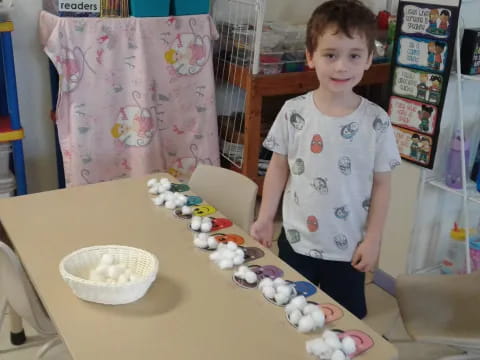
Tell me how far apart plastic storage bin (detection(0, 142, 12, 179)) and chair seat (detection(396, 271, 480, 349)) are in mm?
1845

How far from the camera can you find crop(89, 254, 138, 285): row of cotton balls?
1.17 metres

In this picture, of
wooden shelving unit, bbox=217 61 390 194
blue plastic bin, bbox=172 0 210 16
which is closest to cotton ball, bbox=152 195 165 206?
wooden shelving unit, bbox=217 61 390 194

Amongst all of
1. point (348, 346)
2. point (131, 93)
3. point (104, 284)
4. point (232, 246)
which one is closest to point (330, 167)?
point (232, 246)

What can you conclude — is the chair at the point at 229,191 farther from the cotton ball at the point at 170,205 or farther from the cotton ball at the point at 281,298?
the cotton ball at the point at 281,298

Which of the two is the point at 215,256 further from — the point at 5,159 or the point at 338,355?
the point at 5,159

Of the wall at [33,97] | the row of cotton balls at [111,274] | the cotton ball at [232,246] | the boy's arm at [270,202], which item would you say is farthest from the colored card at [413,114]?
the wall at [33,97]

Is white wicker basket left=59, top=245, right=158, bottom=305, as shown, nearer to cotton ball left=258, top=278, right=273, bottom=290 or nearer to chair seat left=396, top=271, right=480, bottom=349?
cotton ball left=258, top=278, right=273, bottom=290

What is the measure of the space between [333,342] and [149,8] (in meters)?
1.97

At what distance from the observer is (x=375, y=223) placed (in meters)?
1.46

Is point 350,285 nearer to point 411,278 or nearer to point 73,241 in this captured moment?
point 411,278

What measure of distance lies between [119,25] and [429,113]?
1.41 metres

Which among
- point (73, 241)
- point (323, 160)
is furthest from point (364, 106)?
point (73, 241)

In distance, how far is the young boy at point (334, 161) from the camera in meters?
1.33

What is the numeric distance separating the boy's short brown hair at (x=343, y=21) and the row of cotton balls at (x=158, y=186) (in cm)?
62
